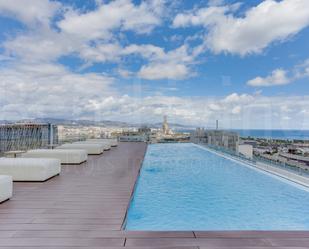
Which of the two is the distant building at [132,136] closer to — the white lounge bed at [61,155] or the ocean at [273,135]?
the ocean at [273,135]

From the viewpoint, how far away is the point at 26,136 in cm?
718

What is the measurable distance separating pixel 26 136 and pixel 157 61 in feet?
22.5

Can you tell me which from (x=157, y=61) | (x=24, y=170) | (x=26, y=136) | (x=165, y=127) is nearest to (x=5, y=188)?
(x=24, y=170)

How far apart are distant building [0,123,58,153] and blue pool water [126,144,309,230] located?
3.24m

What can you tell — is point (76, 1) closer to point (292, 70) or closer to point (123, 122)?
point (123, 122)

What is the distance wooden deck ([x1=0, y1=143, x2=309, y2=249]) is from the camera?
207 centimetres

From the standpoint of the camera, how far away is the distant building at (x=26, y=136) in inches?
248

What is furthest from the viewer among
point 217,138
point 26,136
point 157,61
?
point 157,61

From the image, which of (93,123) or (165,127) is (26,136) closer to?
(93,123)

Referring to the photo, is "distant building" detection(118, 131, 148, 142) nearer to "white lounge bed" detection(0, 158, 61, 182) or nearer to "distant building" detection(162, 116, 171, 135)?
"distant building" detection(162, 116, 171, 135)

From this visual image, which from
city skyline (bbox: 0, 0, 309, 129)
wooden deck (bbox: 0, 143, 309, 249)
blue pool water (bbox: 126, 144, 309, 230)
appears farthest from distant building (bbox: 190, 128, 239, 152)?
wooden deck (bbox: 0, 143, 309, 249)

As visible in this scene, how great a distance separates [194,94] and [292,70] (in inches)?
194

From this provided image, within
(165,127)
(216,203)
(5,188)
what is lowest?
(216,203)

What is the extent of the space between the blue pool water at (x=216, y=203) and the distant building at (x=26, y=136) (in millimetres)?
3238
